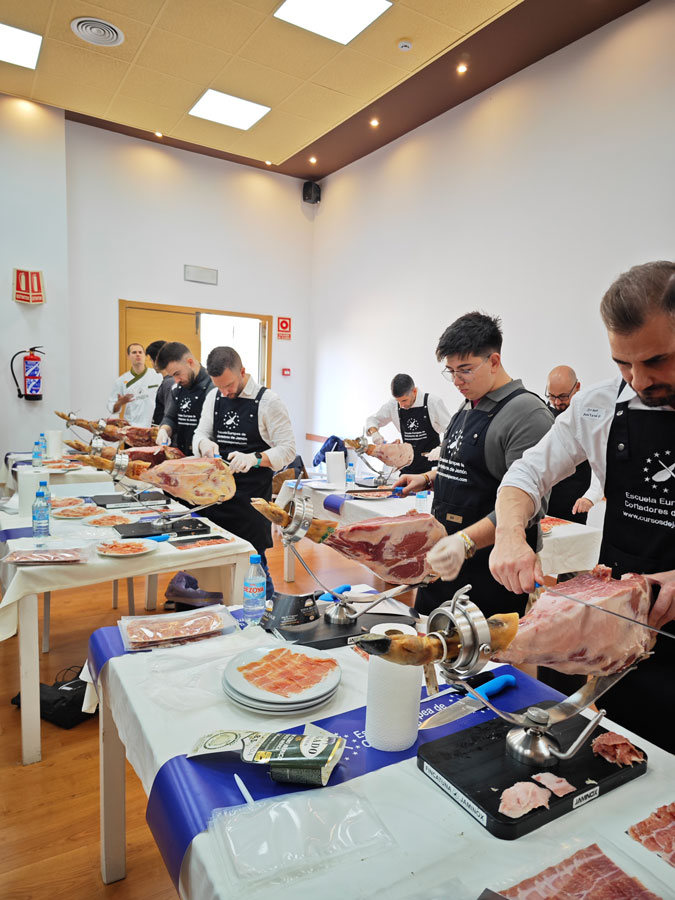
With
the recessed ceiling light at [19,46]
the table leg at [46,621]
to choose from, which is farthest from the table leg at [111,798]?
the recessed ceiling light at [19,46]

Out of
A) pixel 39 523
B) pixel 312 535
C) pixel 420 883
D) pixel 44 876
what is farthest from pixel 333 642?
pixel 39 523

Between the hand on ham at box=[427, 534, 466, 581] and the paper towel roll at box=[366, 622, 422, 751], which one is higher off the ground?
the hand on ham at box=[427, 534, 466, 581]

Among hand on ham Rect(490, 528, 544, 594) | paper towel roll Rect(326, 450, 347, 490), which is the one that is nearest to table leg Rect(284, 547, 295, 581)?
paper towel roll Rect(326, 450, 347, 490)

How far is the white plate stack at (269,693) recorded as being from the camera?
3.58ft

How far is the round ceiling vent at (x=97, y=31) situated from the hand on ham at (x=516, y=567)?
498 centimetres

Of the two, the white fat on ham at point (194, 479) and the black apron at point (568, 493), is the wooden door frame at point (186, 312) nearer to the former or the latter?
the white fat on ham at point (194, 479)

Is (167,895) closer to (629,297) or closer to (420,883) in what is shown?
(420,883)

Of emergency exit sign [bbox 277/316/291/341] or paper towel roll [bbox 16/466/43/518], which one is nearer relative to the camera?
paper towel roll [bbox 16/466/43/518]

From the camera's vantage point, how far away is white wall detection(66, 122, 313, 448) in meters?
6.55

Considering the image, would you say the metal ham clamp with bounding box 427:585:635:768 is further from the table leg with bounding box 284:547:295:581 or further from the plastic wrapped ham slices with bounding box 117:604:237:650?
the table leg with bounding box 284:547:295:581

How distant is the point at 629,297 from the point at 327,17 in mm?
4159

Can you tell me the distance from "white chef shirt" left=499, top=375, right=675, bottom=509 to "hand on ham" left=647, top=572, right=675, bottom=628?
1.37 feet

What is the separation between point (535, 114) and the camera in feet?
16.1

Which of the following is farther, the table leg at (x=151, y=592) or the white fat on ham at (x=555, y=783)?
the table leg at (x=151, y=592)
